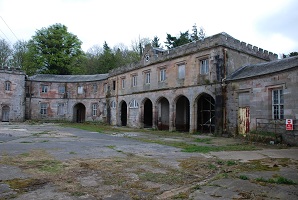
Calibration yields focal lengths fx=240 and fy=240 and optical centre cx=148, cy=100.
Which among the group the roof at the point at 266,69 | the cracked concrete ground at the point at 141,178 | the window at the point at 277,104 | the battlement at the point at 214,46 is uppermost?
the battlement at the point at 214,46

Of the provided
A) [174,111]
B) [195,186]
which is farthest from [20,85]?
[195,186]

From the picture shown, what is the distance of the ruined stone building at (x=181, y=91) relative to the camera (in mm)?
14055

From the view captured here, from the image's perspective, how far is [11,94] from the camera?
103 ft

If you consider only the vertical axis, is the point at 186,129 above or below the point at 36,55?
below

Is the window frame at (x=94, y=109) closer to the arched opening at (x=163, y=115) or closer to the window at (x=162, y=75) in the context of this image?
the arched opening at (x=163, y=115)

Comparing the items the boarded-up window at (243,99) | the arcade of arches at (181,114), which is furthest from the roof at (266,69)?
the arcade of arches at (181,114)

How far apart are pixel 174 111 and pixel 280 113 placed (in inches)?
347

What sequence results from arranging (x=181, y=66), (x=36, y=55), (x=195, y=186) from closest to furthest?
(x=195, y=186), (x=181, y=66), (x=36, y=55)

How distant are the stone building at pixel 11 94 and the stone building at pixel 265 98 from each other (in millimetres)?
27469

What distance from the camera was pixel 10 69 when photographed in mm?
30984

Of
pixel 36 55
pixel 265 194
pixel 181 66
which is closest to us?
pixel 265 194

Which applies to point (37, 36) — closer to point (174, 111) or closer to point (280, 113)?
point (174, 111)

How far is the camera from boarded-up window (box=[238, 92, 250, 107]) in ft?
49.8

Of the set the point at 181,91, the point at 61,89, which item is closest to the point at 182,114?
the point at 181,91
